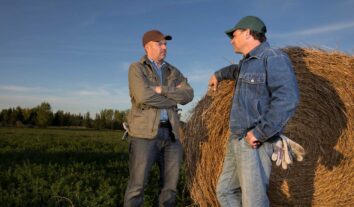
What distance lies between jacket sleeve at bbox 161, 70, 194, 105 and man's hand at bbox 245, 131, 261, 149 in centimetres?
143

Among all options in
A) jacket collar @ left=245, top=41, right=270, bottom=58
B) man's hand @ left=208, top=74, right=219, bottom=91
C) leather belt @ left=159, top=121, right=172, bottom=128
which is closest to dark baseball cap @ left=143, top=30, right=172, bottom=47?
man's hand @ left=208, top=74, right=219, bottom=91

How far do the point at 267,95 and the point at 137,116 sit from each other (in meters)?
1.73

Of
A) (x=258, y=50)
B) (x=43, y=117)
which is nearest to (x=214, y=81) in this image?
(x=258, y=50)

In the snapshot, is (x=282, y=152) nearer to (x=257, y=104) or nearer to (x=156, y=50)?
(x=257, y=104)

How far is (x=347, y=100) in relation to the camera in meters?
6.16

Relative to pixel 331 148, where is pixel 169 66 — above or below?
above

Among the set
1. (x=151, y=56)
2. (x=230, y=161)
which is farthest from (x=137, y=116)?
(x=230, y=161)

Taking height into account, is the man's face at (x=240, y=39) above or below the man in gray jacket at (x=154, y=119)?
above

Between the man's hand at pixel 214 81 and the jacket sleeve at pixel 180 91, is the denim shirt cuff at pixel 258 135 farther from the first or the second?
the jacket sleeve at pixel 180 91

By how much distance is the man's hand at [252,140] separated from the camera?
4160mm

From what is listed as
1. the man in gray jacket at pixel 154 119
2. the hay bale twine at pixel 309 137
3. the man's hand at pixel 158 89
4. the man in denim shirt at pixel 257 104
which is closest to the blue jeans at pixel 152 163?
the man in gray jacket at pixel 154 119

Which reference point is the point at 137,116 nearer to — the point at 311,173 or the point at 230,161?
the point at 230,161

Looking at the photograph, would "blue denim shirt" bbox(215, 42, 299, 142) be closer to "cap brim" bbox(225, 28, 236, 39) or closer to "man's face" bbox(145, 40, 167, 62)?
"cap brim" bbox(225, 28, 236, 39)

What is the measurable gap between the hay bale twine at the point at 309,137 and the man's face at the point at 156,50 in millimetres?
940
